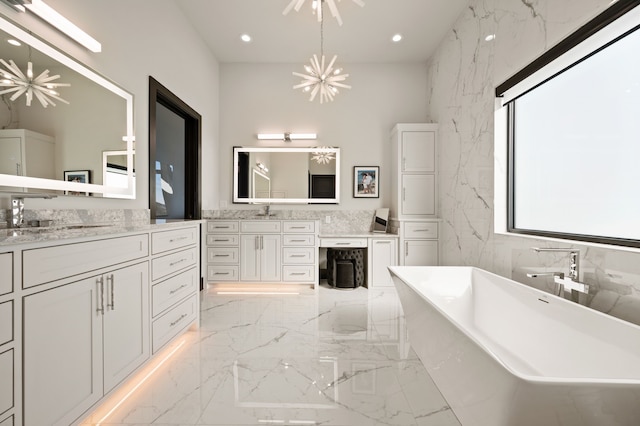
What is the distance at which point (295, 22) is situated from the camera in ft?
10.9

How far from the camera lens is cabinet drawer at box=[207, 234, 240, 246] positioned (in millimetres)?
3775

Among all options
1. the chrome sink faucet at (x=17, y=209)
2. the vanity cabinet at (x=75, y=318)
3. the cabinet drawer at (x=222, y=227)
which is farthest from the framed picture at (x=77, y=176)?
the cabinet drawer at (x=222, y=227)

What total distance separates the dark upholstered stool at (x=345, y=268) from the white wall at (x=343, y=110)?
0.70 m

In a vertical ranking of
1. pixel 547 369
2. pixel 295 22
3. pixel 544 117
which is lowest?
pixel 547 369

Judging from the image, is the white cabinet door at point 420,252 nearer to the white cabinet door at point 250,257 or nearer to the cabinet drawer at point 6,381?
the white cabinet door at point 250,257

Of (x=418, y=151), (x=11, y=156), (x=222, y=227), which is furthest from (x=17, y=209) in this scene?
(x=418, y=151)

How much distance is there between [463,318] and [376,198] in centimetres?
239

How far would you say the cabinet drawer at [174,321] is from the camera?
6.09 ft

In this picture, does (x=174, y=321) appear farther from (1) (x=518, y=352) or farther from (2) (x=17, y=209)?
(1) (x=518, y=352)

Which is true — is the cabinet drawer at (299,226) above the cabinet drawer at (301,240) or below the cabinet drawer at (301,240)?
above

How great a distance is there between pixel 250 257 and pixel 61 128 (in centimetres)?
245

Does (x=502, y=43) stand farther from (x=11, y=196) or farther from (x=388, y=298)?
(x=11, y=196)

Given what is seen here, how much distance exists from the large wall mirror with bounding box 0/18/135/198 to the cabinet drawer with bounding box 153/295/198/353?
0.97 metres

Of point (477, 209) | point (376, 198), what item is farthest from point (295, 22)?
point (477, 209)
